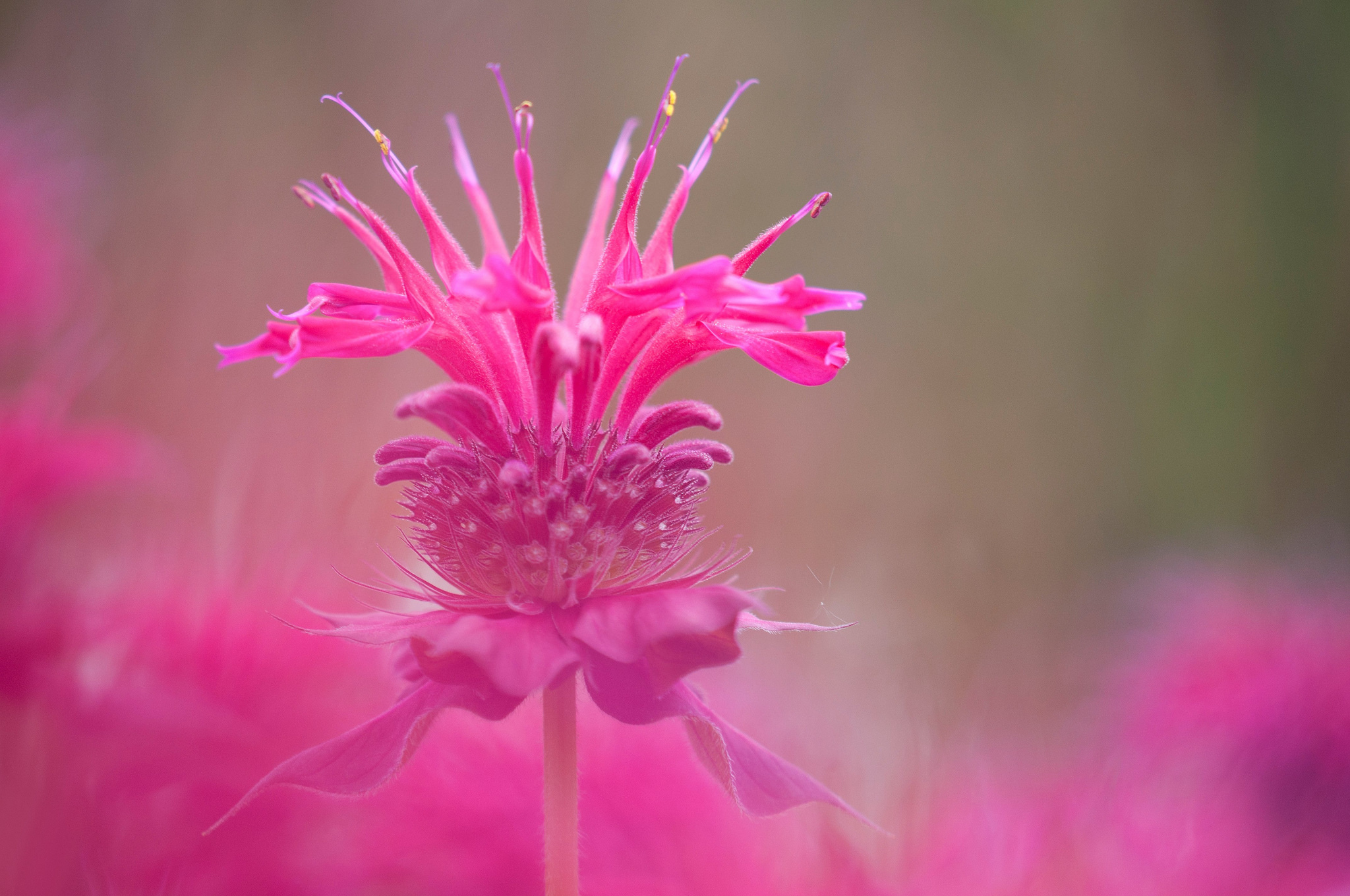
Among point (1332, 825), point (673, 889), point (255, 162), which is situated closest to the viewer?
point (673, 889)

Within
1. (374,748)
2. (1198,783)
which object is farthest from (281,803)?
(1198,783)

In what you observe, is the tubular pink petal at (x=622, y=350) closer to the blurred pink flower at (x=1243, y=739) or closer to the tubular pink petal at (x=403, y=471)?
the tubular pink petal at (x=403, y=471)

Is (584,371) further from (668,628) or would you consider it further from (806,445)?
(806,445)

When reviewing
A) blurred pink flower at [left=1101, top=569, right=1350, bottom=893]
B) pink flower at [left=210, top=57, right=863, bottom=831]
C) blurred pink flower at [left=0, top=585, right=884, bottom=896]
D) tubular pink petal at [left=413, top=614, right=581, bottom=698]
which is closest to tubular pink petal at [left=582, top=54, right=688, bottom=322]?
pink flower at [left=210, top=57, right=863, bottom=831]

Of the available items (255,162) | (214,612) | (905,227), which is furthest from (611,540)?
(905,227)

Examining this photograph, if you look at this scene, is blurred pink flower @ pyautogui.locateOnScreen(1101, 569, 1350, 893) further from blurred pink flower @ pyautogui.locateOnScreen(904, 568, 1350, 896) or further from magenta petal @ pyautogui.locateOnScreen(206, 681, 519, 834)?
magenta petal @ pyautogui.locateOnScreen(206, 681, 519, 834)

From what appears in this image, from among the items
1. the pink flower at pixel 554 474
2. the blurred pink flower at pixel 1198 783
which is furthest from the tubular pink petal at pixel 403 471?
the blurred pink flower at pixel 1198 783

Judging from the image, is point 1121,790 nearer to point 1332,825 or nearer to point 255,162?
point 1332,825
